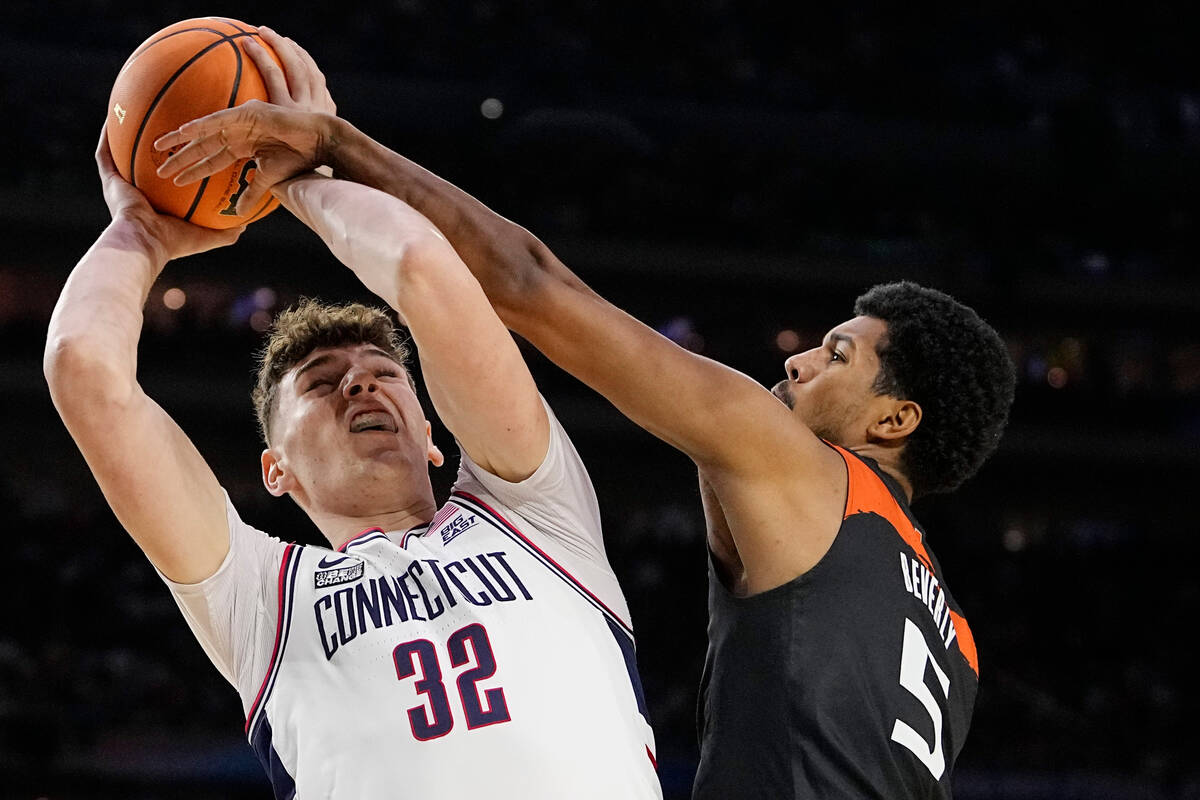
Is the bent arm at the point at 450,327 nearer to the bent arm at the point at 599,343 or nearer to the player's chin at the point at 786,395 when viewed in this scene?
the bent arm at the point at 599,343

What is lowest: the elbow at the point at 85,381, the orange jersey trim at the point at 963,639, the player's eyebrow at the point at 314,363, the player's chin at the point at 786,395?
the orange jersey trim at the point at 963,639

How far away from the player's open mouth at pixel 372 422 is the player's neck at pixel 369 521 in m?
0.20

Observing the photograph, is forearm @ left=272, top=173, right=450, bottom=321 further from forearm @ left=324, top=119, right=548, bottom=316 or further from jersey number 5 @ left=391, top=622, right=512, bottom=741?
jersey number 5 @ left=391, top=622, right=512, bottom=741

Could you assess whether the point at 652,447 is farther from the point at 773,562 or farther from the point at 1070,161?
the point at 773,562

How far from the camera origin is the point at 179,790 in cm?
1049

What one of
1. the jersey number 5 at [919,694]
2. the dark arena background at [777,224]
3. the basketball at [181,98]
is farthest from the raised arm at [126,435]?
the dark arena background at [777,224]

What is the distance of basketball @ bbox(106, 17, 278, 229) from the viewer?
3.15m

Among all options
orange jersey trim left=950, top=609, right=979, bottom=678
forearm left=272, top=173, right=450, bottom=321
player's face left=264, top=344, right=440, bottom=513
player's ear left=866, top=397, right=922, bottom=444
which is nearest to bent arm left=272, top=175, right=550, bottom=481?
forearm left=272, top=173, right=450, bottom=321

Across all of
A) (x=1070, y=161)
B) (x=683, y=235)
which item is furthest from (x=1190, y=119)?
(x=683, y=235)

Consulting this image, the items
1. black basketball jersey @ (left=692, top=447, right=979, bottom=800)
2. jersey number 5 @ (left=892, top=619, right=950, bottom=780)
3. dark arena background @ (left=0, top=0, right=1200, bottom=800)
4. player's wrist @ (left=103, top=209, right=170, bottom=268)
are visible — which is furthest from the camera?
dark arena background @ (left=0, top=0, right=1200, bottom=800)

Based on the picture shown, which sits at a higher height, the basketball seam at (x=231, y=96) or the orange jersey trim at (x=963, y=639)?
the basketball seam at (x=231, y=96)

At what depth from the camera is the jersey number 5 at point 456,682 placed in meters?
2.65

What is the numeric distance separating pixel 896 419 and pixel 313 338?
1536 millimetres

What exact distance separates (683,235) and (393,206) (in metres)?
14.5
